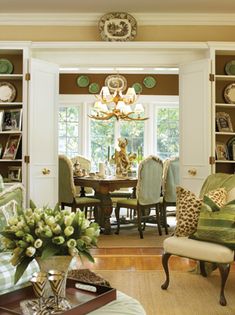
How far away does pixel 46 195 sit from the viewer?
16.3ft

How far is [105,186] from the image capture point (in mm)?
5867

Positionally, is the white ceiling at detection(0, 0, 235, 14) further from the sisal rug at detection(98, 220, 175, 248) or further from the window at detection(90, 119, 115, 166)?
the window at detection(90, 119, 115, 166)

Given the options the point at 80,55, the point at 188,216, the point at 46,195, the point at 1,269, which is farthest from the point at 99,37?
the point at 1,269

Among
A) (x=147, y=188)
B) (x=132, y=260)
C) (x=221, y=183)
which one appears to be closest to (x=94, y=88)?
(x=147, y=188)

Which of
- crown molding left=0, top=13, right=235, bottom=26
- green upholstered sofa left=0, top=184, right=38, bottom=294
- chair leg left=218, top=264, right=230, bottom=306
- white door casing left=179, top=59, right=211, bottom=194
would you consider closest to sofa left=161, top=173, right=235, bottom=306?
chair leg left=218, top=264, right=230, bottom=306

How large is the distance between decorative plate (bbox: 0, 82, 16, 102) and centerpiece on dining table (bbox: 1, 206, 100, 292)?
3417mm

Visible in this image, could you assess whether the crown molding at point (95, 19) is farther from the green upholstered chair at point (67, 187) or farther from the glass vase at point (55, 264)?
the glass vase at point (55, 264)

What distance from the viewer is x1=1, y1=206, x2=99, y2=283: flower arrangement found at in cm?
182

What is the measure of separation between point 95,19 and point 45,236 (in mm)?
3910

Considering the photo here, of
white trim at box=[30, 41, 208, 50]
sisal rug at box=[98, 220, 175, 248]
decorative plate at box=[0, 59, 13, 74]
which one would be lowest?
sisal rug at box=[98, 220, 175, 248]

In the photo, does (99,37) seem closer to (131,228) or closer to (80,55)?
(80,55)

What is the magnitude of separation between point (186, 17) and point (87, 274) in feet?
11.3

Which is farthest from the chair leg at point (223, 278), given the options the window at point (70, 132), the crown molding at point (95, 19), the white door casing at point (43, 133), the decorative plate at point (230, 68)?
the window at point (70, 132)

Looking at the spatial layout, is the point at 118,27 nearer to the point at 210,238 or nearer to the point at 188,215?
the point at 188,215
